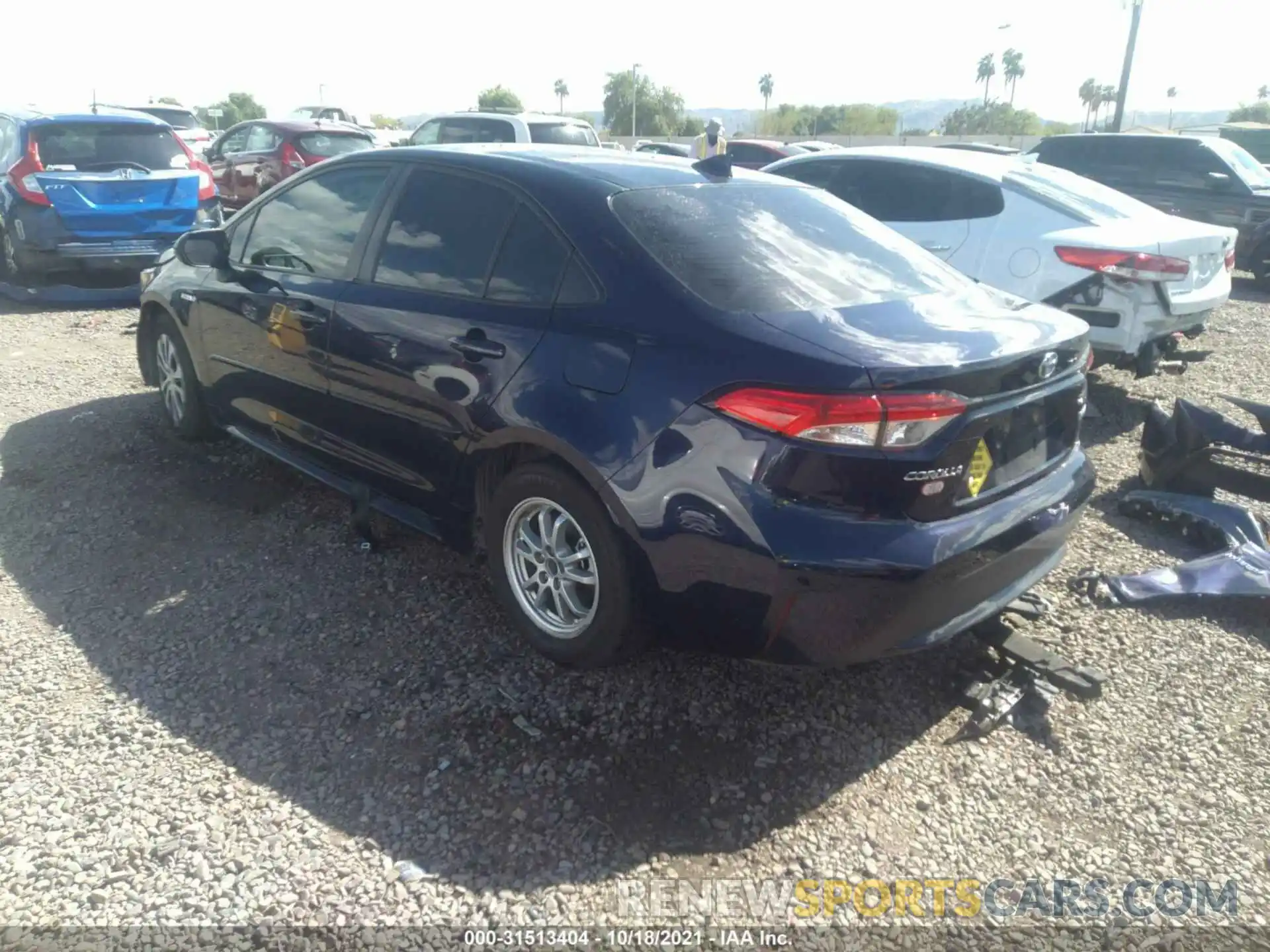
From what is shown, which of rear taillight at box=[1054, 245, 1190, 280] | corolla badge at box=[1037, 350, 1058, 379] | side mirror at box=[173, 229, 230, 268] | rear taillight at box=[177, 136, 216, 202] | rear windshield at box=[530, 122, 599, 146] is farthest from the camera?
rear windshield at box=[530, 122, 599, 146]

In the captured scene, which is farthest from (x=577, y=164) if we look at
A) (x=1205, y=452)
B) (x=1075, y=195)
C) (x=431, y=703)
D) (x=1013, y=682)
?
(x=1075, y=195)

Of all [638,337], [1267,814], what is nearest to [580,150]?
[638,337]

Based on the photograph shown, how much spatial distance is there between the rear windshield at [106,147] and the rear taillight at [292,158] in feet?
12.3

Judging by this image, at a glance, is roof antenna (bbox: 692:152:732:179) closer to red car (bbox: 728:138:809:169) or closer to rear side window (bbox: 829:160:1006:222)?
rear side window (bbox: 829:160:1006:222)

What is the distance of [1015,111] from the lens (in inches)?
2869

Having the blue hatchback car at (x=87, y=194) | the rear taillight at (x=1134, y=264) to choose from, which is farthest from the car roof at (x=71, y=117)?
the rear taillight at (x=1134, y=264)

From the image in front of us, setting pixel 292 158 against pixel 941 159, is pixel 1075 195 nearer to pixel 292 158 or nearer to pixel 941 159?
pixel 941 159

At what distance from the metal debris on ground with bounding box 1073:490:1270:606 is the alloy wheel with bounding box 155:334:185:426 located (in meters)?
4.51

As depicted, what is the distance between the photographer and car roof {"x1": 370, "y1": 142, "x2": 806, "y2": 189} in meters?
3.32

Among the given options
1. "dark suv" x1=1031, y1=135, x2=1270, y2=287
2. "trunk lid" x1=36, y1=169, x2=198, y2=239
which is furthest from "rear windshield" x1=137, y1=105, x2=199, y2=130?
"dark suv" x1=1031, y1=135, x2=1270, y2=287

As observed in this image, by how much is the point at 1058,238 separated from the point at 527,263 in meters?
4.32

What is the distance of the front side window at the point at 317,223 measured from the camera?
3881 millimetres

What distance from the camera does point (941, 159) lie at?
6.99 m

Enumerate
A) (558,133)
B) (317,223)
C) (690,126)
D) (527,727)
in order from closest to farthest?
(527,727)
(317,223)
(558,133)
(690,126)
